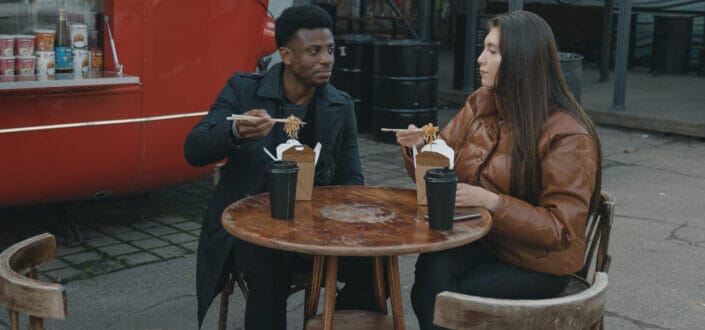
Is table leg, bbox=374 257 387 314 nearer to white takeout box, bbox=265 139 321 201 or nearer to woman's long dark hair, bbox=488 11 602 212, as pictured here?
white takeout box, bbox=265 139 321 201

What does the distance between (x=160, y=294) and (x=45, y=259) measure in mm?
2283

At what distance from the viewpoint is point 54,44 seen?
5461mm

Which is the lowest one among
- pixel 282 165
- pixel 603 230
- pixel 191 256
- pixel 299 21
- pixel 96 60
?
pixel 191 256

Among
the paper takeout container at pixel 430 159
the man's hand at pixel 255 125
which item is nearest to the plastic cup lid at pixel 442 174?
the paper takeout container at pixel 430 159

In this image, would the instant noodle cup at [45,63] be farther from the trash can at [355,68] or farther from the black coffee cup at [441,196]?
the trash can at [355,68]

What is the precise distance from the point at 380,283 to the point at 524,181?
679mm

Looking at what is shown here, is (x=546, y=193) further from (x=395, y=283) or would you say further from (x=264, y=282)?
(x=264, y=282)

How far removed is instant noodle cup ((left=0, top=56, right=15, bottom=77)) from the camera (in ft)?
17.1

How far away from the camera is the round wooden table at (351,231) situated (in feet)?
9.45

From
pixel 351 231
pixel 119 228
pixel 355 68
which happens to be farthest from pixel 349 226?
pixel 355 68

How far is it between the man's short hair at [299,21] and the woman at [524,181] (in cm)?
71

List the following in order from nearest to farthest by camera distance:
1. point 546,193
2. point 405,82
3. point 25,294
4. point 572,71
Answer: point 25,294 < point 546,193 < point 572,71 < point 405,82

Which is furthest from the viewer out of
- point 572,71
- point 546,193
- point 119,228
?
point 572,71

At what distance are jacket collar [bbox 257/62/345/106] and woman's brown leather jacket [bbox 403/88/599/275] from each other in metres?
0.70
